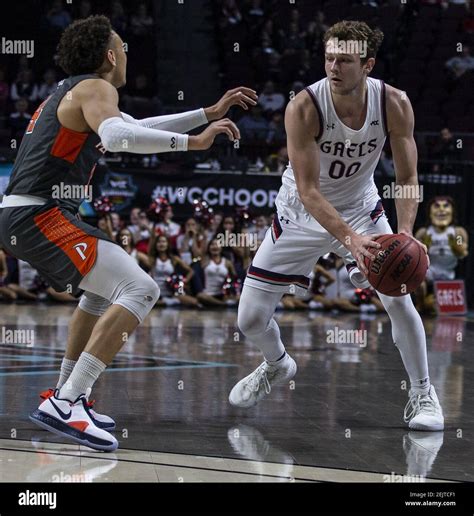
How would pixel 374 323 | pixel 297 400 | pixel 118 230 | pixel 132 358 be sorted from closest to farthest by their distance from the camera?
pixel 297 400 < pixel 132 358 < pixel 374 323 < pixel 118 230

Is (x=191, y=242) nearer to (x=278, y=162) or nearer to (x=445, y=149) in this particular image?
(x=278, y=162)

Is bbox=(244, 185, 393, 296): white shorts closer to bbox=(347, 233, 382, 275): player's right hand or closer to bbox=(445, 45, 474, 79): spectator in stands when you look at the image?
bbox=(347, 233, 382, 275): player's right hand

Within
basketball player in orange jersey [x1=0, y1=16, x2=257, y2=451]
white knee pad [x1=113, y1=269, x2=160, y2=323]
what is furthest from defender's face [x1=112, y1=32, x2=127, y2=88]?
white knee pad [x1=113, y1=269, x2=160, y2=323]

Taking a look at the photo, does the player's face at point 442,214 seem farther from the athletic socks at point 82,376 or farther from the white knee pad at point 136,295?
the athletic socks at point 82,376

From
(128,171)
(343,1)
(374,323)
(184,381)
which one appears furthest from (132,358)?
(343,1)

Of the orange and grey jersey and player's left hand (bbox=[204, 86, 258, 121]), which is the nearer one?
the orange and grey jersey

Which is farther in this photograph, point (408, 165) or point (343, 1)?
point (343, 1)

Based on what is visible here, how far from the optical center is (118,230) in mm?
13711

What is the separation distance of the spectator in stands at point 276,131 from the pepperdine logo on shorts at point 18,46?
4.31m

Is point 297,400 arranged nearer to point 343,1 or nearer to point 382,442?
point 382,442

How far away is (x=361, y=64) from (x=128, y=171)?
8.96 meters

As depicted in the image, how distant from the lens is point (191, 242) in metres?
14.1

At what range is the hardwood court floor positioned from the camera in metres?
4.52
